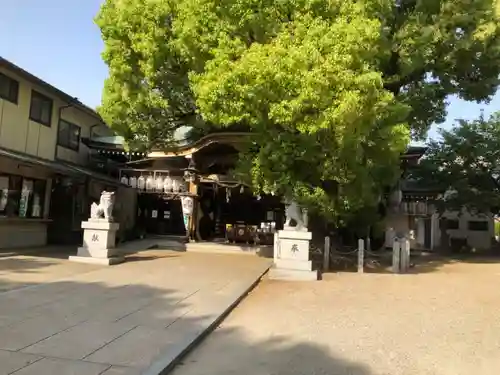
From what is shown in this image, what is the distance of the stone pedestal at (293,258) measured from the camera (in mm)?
12312

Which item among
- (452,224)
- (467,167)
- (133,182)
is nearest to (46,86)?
(133,182)

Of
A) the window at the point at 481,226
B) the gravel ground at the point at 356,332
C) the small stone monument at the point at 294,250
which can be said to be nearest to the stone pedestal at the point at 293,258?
the small stone monument at the point at 294,250

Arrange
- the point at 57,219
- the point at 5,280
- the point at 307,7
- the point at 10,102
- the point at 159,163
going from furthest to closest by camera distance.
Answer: the point at 159,163, the point at 57,219, the point at 10,102, the point at 307,7, the point at 5,280

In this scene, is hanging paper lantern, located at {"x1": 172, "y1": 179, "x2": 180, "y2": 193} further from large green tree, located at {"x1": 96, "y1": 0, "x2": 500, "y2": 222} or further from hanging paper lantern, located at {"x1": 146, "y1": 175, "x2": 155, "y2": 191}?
large green tree, located at {"x1": 96, "y1": 0, "x2": 500, "y2": 222}

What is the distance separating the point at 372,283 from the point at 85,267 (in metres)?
7.65

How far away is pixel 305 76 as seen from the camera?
33.0ft

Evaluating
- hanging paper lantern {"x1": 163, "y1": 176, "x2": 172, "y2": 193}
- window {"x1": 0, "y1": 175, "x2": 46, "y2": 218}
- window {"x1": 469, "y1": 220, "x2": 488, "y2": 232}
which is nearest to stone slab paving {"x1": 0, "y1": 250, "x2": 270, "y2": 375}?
window {"x1": 0, "y1": 175, "x2": 46, "y2": 218}

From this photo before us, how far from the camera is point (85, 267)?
40.5ft

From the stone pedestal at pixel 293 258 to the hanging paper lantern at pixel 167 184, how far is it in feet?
30.9

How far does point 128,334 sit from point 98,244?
25.9 ft

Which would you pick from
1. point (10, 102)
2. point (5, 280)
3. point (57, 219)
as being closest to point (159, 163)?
point (57, 219)

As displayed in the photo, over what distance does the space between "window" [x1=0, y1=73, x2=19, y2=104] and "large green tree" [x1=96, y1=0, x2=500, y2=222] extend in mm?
3679

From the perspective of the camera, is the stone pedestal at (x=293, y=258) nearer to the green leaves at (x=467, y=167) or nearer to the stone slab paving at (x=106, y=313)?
the stone slab paving at (x=106, y=313)

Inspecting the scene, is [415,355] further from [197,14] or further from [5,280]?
[197,14]
